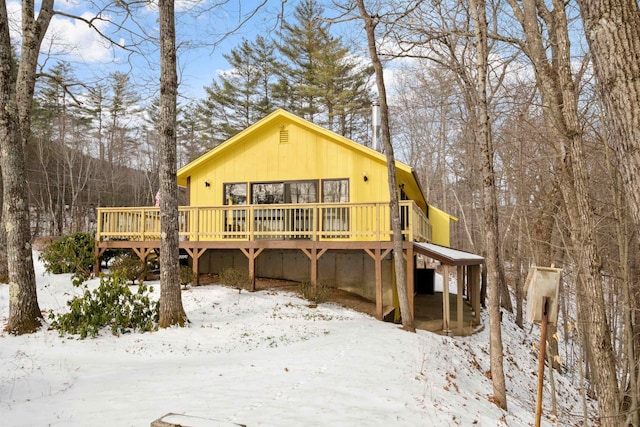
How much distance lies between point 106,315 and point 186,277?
12.5 feet

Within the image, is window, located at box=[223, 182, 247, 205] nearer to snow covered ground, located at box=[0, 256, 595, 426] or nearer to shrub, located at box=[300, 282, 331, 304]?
shrub, located at box=[300, 282, 331, 304]

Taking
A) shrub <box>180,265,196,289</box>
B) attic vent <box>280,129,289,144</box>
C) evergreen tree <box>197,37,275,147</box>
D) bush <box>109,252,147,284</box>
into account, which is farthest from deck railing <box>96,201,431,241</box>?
evergreen tree <box>197,37,275,147</box>

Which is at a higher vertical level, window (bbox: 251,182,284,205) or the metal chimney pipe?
the metal chimney pipe

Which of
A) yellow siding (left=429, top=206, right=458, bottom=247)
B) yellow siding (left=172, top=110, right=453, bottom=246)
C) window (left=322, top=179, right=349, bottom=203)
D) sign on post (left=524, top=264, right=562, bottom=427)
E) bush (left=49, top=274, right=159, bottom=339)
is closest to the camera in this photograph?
sign on post (left=524, top=264, right=562, bottom=427)

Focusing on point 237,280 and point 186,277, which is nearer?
point 237,280

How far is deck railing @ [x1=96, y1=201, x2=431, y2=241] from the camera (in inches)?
467

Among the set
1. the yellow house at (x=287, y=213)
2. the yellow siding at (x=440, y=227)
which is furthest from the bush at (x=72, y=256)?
the yellow siding at (x=440, y=227)

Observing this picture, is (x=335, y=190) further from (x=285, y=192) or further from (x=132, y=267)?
(x=132, y=267)

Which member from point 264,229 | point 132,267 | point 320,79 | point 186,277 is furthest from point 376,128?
point 320,79

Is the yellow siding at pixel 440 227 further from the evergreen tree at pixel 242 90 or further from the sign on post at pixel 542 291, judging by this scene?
the evergreen tree at pixel 242 90

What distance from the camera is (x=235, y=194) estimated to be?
549 inches

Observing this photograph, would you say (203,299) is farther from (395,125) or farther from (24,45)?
(395,125)

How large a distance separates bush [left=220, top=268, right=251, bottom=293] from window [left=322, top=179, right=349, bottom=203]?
3515mm

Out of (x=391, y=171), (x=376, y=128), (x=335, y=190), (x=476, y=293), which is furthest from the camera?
(x=376, y=128)
